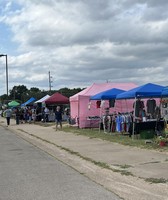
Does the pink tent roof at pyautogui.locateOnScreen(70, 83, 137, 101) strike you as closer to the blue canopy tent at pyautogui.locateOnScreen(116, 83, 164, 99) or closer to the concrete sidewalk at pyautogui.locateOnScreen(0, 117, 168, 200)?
the blue canopy tent at pyautogui.locateOnScreen(116, 83, 164, 99)

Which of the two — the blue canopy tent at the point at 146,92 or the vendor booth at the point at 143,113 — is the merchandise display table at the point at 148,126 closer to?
the vendor booth at the point at 143,113

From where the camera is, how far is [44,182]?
29.2ft

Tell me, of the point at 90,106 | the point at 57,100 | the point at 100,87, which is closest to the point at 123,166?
the point at 90,106

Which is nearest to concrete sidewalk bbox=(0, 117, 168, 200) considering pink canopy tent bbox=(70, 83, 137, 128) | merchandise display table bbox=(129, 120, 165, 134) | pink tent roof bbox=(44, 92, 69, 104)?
merchandise display table bbox=(129, 120, 165, 134)

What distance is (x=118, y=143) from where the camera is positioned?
16312 mm

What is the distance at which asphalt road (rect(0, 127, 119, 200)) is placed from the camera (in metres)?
7.54

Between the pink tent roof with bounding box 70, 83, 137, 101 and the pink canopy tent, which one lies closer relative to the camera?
the pink canopy tent

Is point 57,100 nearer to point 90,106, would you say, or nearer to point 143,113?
point 90,106

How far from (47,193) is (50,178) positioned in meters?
1.64

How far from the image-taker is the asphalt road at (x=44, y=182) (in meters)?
7.54

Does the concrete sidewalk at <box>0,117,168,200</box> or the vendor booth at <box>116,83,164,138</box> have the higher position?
the vendor booth at <box>116,83,164,138</box>

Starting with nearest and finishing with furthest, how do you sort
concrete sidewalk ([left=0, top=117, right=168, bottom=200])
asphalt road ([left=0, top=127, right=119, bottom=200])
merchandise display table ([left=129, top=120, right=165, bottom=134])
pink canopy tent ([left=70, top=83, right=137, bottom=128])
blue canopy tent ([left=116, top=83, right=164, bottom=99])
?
asphalt road ([left=0, top=127, right=119, bottom=200]) → concrete sidewalk ([left=0, top=117, right=168, bottom=200]) → blue canopy tent ([left=116, top=83, right=164, bottom=99]) → merchandise display table ([left=129, top=120, right=165, bottom=134]) → pink canopy tent ([left=70, top=83, right=137, bottom=128])

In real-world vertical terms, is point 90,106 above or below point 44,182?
above

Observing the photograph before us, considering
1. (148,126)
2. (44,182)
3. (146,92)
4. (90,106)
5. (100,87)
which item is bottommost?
(44,182)
